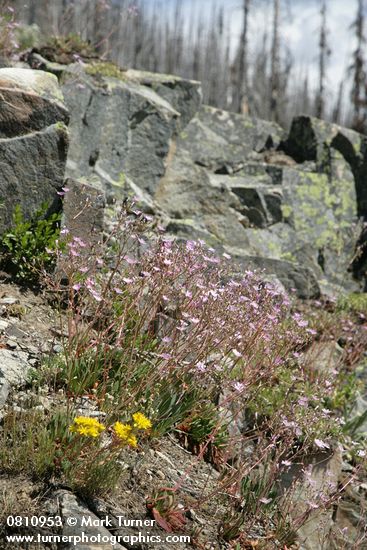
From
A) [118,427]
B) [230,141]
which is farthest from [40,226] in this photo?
[230,141]

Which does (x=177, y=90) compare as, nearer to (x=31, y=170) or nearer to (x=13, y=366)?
(x=31, y=170)

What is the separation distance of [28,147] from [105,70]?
4.38 m

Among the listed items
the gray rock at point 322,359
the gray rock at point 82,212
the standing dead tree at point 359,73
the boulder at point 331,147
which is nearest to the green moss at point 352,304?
the gray rock at point 322,359

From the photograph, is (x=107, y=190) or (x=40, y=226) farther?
(x=107, y=190)

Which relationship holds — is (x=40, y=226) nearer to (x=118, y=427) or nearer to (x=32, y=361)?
(x=32, y=361)

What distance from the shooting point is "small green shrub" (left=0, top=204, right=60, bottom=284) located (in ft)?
17.3

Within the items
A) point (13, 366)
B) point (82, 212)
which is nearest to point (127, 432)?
point (13, 366)

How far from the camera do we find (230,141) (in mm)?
11664

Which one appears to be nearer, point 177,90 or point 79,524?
point 79,524

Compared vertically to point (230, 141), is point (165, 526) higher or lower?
lower

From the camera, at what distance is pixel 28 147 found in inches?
224

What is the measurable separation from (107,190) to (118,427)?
5708 mm

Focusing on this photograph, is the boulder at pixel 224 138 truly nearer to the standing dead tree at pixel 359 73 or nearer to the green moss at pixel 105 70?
the green moss at pixel 105 70

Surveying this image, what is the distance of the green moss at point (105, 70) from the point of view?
9.08m
